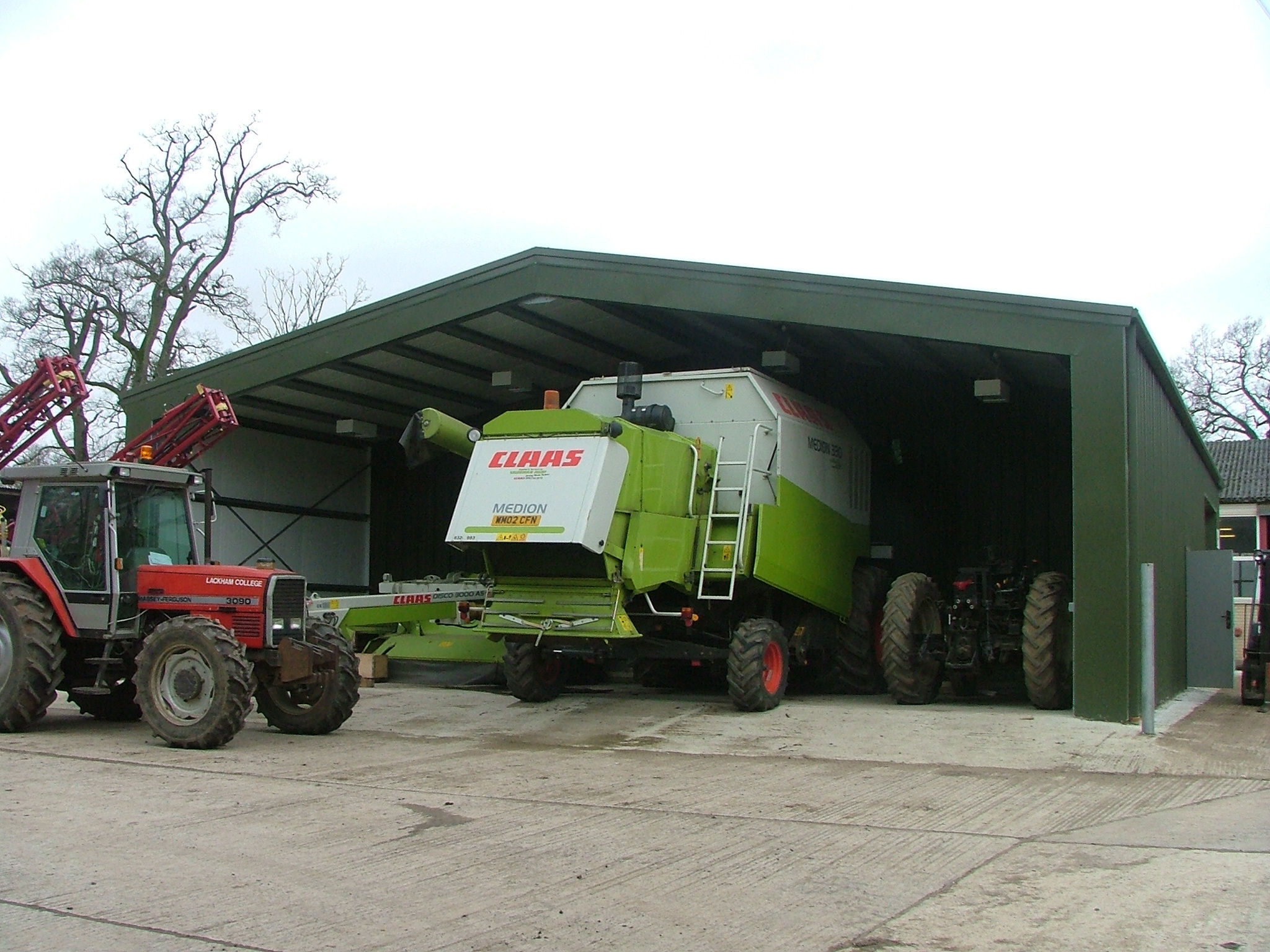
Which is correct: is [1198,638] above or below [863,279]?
below

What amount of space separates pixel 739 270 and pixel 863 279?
140 centimetres

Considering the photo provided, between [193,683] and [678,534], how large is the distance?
16.4 ft

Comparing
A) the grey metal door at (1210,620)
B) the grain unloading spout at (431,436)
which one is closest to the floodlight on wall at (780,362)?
the grain unloading spout at (431,436)

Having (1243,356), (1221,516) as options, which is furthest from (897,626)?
(1243,356)

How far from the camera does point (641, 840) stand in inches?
264

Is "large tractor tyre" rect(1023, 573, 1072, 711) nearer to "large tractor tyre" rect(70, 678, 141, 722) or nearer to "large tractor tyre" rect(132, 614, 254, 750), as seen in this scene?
"large tractor tyre" rect(132, 614, 254, 750)

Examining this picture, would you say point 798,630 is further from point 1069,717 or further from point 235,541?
point 235,541

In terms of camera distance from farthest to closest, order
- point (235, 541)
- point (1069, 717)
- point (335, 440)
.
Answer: point (335, 440) < point (235, 541) < point (1069, 717)

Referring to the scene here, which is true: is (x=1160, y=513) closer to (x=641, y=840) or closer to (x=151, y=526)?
(x=641, y=840)

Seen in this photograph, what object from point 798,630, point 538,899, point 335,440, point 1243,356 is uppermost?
point 1243,356

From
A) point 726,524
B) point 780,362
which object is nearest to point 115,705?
point 726,524

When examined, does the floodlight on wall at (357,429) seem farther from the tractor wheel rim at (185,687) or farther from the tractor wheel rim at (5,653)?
the tractor wheel rim at (185,687)

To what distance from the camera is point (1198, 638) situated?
55.4ft

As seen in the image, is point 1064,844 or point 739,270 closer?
point 1064,844
